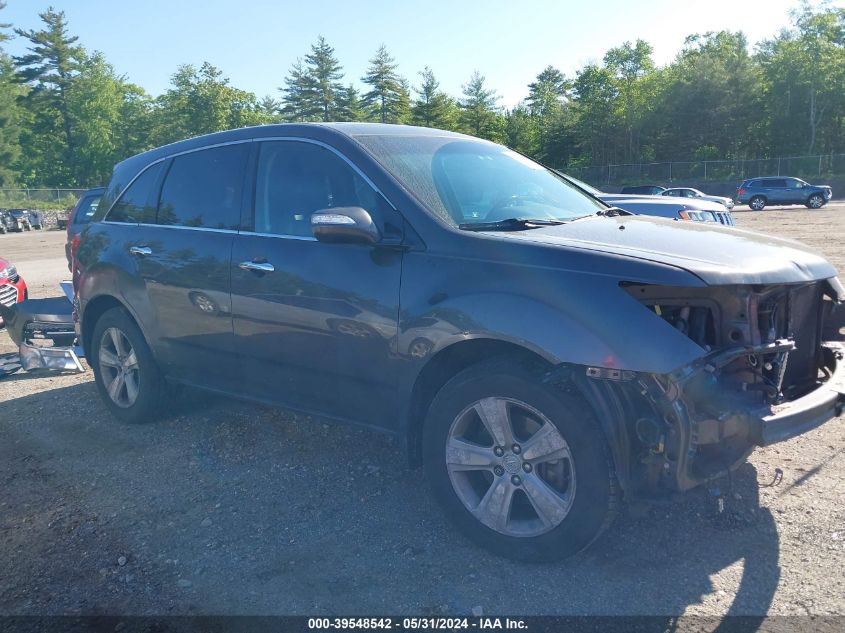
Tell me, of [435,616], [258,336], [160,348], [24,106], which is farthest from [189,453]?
[24,106]

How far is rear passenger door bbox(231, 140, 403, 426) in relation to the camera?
362cm

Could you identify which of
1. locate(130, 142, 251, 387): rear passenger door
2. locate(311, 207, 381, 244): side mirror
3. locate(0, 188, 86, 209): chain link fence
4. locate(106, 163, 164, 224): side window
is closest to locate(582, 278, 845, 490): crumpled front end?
locate(311, 207, 381, 244): side mirror

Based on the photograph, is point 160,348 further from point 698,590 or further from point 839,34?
point 839,34

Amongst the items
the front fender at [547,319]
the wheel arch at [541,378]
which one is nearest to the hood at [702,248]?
the front fender at [547,319]

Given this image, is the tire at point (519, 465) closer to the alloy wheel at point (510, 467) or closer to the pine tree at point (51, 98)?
the alloy wheel at point (510, 467)

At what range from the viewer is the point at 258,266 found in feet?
13.5

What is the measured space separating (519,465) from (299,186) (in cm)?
207

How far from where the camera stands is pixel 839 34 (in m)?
58.1

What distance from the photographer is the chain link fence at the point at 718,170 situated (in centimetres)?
5022

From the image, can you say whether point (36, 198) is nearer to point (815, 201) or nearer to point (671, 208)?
point (815, 201)

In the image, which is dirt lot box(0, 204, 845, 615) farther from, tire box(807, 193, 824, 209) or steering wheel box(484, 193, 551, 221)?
tire box(807, 193, 824, 209)

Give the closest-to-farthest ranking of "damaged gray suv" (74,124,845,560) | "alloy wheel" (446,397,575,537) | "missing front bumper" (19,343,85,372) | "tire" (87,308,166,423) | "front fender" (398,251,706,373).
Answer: "front fender" (398,251,706,373) → "damaged gray suv" (74,124,845,560) → "alloy wheel" (446,397,575,537) → "tire" (87,308,166,423) → "missing front bumper" (19,343,85,372)

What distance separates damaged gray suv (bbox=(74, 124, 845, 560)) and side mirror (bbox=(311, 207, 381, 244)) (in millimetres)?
11

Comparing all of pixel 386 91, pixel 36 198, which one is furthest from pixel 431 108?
pixel 36 198
